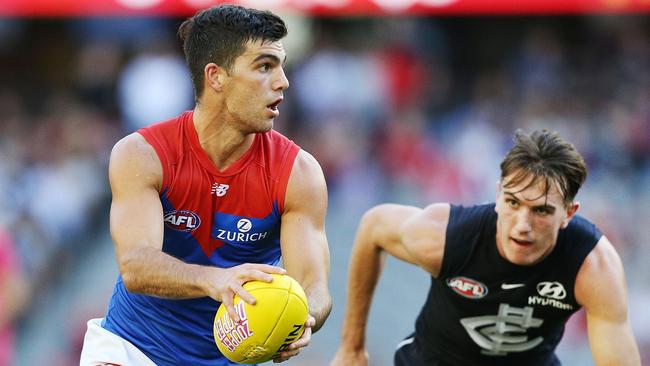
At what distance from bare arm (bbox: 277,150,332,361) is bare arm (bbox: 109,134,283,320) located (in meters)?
0.50

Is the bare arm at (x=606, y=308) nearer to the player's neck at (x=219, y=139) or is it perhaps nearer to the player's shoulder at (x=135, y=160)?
the player's neck at (x=219, y=139)

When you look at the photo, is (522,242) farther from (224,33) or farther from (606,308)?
(224,33)

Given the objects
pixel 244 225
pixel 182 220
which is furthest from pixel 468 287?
pixel 182 220

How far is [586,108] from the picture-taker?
1518 centimetres

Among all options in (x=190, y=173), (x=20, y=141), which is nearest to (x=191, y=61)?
(x=190, y=173)

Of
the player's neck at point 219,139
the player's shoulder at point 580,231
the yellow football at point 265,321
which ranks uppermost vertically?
the player's neck at point 219,139

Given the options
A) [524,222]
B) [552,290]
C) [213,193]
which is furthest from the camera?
[552,290]

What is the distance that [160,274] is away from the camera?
558 cm

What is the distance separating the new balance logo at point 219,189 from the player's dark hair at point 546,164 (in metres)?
1.55

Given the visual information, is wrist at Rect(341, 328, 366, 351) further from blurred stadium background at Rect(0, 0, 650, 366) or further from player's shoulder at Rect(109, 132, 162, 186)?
blurred stadium background at Rect(0, 0, 650, 366)

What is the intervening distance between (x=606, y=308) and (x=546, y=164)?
85cm

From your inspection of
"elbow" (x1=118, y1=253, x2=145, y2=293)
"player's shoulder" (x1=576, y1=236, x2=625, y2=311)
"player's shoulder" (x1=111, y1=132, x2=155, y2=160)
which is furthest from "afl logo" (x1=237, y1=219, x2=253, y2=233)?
"player's shoulder" (x1=576, y1=236, x2=625, y2=311)

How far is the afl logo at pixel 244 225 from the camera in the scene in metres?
6.14

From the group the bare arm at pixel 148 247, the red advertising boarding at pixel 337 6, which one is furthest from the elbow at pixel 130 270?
the red advertising boarding at pixel 337 6
